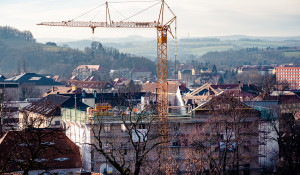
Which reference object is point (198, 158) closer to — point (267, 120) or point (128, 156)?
point (128, 156)

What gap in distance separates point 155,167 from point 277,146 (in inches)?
421

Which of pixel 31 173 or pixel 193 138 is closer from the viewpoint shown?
pixel 31 173

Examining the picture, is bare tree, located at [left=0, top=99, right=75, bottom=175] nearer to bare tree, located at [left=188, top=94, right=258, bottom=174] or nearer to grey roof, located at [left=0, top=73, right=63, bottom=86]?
bare tree, located at [left=188, top=94, right=258, bottom=174]

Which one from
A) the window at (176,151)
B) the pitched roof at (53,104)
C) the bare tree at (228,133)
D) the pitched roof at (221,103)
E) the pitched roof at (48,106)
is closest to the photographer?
the bare tree at (228,133)

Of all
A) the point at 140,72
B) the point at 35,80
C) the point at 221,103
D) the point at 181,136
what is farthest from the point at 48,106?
the point at 140,72

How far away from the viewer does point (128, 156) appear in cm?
3503

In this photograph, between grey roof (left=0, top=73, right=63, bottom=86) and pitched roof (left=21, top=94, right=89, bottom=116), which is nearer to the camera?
pitched roof (left=21, top=94, right=89, bottom=116)

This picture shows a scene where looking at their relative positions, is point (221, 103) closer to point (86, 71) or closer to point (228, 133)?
point (228, 133)

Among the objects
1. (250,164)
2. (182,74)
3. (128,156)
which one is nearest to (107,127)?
(128,156)

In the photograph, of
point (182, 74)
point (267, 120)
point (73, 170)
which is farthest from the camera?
point (182, 74)

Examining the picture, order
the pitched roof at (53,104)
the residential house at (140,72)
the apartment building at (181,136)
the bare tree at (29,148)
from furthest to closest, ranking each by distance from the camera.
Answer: the residential house at (140,72), the pitched roof at (53,104), the apartment building at (181,136), the bare tree at (29,148)

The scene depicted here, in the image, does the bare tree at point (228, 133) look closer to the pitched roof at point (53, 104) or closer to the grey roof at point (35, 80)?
the pitched roof at point (53, 104)

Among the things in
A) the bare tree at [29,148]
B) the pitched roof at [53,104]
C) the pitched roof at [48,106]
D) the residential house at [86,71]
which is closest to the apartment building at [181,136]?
the bare tree at [29,148]

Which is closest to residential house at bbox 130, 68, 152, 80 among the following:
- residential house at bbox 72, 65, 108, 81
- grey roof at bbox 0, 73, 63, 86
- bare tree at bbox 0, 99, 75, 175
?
residential house at bbox 72, 65, 108, 81
